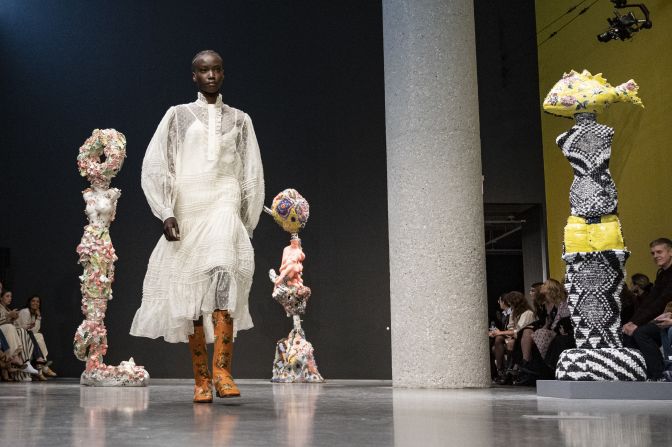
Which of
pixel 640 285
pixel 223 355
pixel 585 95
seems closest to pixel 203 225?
pixel 223 355

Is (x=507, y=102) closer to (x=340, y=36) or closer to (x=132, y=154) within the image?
(x=340, y=36)

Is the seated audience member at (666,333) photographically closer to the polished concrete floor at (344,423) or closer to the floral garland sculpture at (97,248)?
the polished concrete floor at (344,423)

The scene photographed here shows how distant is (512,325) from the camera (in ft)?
29.1

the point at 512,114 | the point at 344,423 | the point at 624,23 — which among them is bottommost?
the point at 344,423

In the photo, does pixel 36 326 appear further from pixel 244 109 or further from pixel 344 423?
pixel 344 423

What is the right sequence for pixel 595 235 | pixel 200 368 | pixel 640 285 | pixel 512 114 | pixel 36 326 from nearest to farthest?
1. pixel 200 368
2. pixel 595 235
3. pixel 640 285
4. pixel 36 326
5. pixel 512 114

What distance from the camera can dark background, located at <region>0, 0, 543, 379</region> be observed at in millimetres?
10430

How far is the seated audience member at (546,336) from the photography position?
7098mm

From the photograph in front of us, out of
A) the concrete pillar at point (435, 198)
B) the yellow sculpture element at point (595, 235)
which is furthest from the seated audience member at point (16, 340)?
the yellow sculpture element at point (595, 235)

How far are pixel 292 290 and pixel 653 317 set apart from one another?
4.05 meters

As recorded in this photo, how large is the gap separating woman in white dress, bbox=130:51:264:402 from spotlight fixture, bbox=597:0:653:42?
512cm

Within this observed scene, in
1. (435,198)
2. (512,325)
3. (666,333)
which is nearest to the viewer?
(666,333)

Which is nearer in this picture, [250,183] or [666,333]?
[250,183]

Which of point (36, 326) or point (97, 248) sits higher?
point (97, 248)
